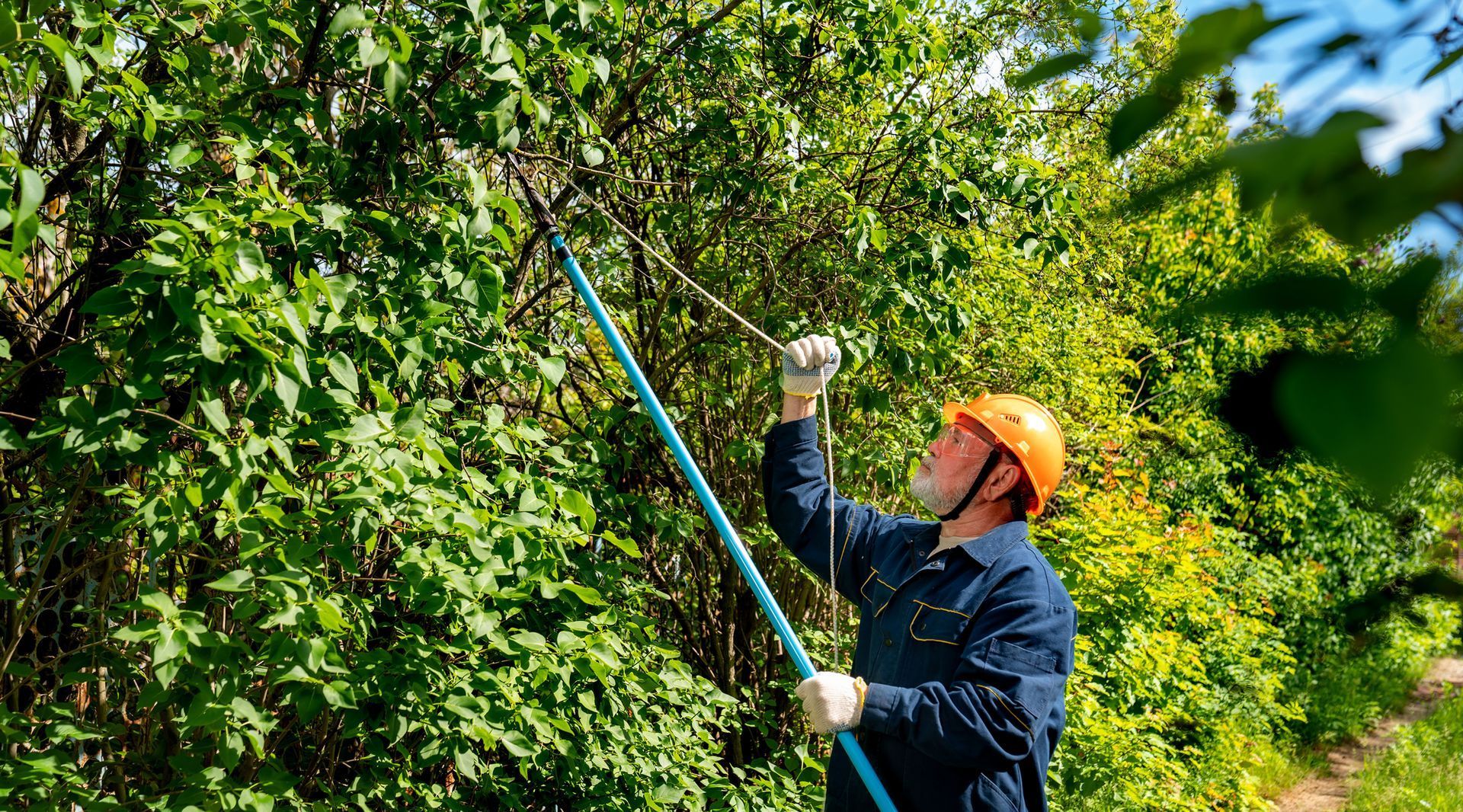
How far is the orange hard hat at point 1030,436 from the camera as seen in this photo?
284 centimetres

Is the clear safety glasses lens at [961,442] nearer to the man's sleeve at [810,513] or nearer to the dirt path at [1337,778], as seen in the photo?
the man's sleeve at [810,513]

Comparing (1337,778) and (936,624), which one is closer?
(936,624)

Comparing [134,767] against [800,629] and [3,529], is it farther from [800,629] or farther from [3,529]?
[800,629]

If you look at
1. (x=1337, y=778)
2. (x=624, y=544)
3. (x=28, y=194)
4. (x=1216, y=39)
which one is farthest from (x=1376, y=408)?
(x=1337, y=778)

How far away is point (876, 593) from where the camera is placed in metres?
2.82

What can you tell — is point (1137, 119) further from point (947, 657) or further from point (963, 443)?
point (963, 443)

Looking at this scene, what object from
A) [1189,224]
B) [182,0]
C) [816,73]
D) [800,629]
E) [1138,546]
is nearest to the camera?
[182,0]

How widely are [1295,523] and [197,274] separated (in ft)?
28.4

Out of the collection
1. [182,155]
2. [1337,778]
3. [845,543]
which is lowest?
[1337,778]

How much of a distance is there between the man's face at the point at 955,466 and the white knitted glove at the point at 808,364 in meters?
0.37

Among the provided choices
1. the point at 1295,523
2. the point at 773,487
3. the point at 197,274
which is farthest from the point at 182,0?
the point at 1295,523

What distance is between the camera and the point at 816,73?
3947 mm

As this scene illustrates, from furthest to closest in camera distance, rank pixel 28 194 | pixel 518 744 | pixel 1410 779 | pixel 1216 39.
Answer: pixel 1410 779 < pixel 518 744 < pixel 28 194 < pixel 1216 39

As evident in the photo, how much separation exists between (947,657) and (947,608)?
0.37ft
